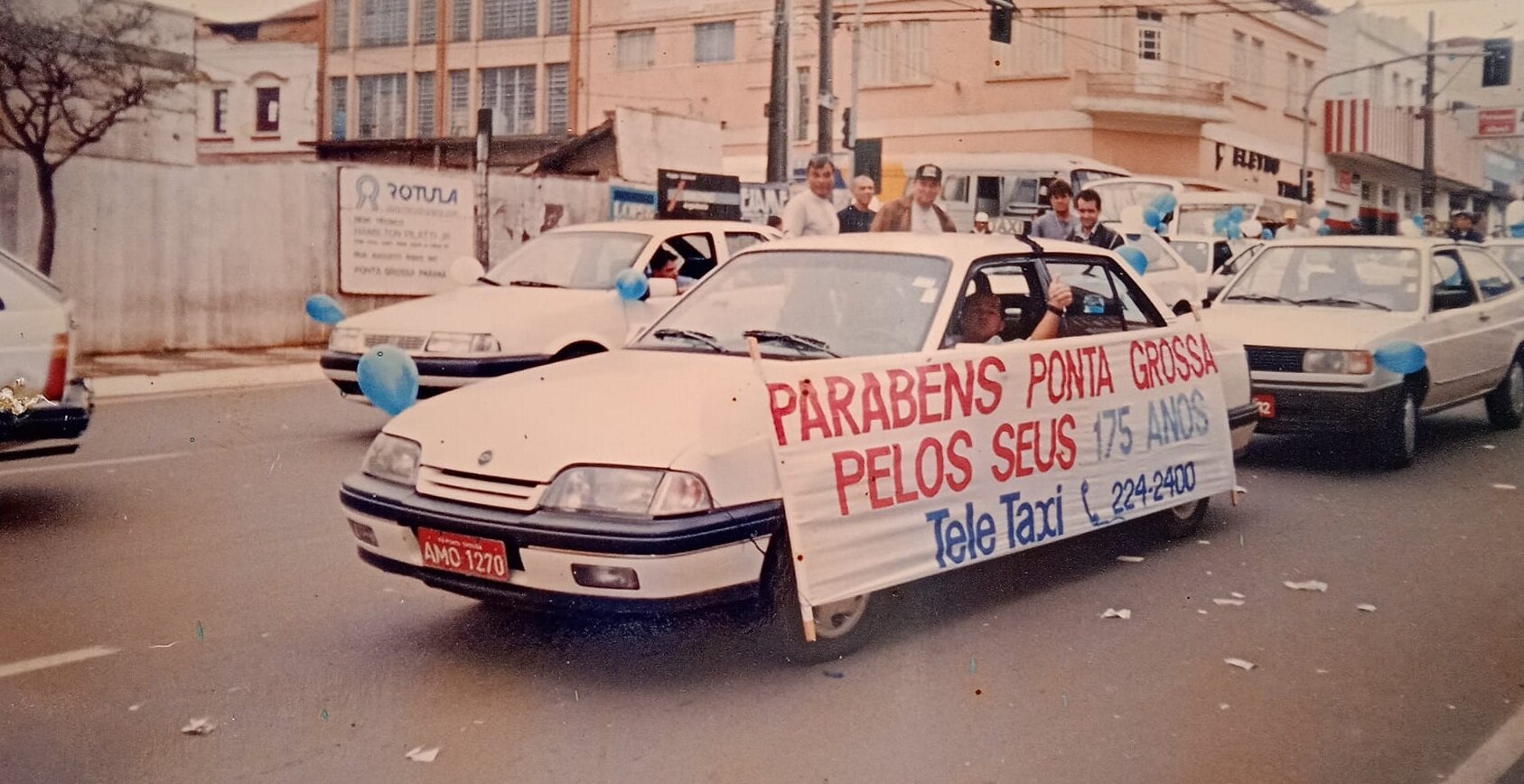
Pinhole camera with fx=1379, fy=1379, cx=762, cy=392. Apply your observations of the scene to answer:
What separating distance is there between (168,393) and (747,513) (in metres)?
9.58

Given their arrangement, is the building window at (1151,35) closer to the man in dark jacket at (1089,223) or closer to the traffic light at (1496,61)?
the traffic light at (1496,61)

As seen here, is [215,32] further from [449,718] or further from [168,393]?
[449,718]

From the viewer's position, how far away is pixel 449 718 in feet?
13.7

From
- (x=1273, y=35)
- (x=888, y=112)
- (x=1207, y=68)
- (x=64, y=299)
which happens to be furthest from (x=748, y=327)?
(x=1273, y=35)

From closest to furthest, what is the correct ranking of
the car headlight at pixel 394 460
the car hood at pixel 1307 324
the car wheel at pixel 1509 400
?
the car headlight at pixel 394 460 < the car hood at pixel 1307 324 < the car wheel at pixel 1509 400

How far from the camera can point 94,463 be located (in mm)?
8531

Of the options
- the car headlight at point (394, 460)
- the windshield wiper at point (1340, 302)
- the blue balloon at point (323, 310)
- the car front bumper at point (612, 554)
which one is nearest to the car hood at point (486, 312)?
the blue balloon at point (323, 310)

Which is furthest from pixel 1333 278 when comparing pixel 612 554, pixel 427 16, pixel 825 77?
pixel 825 77

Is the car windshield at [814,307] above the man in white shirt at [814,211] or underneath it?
underneath

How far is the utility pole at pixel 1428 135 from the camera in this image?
32.3 m

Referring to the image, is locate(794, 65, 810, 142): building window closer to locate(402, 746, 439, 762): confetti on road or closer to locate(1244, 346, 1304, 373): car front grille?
locate(1244, 346, 1304, 373): car front grille

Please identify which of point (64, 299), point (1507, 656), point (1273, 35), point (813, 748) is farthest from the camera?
point (1273, 35)

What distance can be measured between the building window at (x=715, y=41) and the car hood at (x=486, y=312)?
26585mm

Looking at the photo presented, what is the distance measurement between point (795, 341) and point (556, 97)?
73.3 feet
